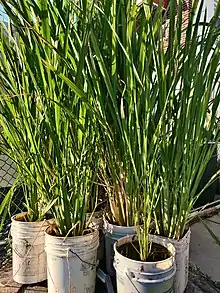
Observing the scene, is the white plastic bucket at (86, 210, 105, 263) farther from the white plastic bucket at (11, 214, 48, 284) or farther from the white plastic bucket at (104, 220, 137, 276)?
the white plastic bucket at (11, 214, 48, 284)

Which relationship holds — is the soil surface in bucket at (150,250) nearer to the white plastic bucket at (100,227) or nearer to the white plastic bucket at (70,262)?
the white plastic bucket at (70,262)

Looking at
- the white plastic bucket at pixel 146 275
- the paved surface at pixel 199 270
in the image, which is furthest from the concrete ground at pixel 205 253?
the white plastic bucket at pixel 146 275

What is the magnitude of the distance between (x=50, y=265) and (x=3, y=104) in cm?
61

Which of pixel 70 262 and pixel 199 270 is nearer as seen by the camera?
pixel 70 262

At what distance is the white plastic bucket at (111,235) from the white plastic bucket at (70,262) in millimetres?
89

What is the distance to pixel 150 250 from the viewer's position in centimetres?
102

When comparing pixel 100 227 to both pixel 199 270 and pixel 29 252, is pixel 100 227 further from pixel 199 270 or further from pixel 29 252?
pixel 199 270

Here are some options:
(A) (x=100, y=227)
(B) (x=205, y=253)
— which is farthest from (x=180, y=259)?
(B) (x=205, y=253)

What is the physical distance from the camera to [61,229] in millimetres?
1109

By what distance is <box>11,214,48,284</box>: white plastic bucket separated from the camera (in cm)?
122

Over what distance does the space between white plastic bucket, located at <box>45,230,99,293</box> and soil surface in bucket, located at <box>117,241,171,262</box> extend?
0.13 m

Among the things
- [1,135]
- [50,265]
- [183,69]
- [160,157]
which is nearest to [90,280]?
[50,265]

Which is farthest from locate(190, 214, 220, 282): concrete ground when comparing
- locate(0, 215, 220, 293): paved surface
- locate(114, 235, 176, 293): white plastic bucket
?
locate(114, 235, 176, 293): white plastic bucket

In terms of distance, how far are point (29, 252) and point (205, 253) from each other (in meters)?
1.06
